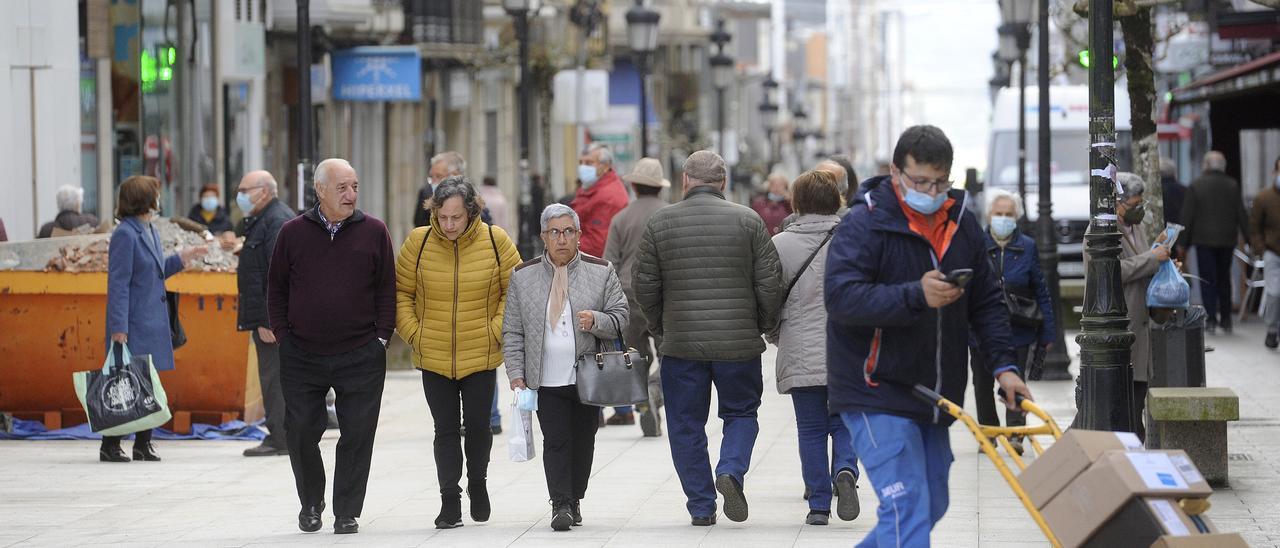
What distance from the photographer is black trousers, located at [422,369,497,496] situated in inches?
395

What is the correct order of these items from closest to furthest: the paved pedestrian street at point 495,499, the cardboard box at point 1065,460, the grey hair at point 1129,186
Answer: the cardboard box at point 1065,460
the paved pedestrian street at point 495,499
the grey hair at point 1129,186

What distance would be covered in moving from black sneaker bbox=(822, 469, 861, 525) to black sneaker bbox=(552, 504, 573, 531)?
129cm

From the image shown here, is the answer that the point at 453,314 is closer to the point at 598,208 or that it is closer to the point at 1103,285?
the point at 1103,285

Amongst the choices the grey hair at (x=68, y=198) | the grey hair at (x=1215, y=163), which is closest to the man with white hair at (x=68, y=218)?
the grey hair at (x=68, y=198)

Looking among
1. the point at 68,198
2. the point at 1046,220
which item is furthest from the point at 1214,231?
the point at 68,198

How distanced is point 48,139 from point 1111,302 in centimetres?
1277

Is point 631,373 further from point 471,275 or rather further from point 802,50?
point 802,50

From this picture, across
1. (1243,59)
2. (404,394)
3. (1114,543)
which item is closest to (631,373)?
(1114,543)

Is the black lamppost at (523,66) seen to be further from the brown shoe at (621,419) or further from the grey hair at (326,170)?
the grey hair at (326,170)

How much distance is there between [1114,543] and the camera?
6508 mm

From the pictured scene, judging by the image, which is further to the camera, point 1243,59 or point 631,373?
point 1243,59

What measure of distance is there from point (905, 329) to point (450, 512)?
3657mm

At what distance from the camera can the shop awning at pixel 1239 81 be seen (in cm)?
2066

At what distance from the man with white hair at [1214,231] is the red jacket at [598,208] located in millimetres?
9917
